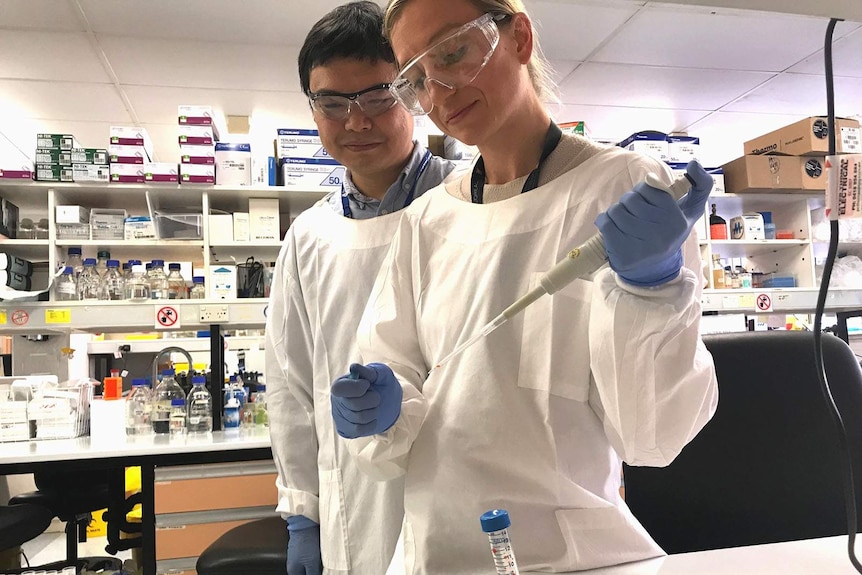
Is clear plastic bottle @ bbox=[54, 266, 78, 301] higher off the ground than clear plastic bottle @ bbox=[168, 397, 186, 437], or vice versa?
clear plastic bottle @ bbox=[54, 266, 78, 301]

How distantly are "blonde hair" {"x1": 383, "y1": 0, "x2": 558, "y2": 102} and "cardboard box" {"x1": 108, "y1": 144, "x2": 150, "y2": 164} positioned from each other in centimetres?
232

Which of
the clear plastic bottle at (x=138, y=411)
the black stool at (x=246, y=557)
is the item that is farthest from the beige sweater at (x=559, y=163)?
the clear plastic bottle at (x=138, y=411)

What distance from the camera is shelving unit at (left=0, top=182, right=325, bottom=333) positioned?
269cm

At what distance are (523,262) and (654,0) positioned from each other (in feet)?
1.38

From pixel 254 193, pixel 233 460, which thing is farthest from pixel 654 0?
pixel 254 193

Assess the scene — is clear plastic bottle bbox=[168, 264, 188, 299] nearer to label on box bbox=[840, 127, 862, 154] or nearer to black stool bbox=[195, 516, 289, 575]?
black stool bbox=[195, 516, 289, 575]

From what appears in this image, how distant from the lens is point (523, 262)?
3.01ft

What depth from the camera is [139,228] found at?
3.11 metres

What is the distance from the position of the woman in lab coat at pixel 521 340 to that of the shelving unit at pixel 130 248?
207cm

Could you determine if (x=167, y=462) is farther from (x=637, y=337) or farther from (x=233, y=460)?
(x=637, y=337)

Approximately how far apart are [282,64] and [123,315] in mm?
1836

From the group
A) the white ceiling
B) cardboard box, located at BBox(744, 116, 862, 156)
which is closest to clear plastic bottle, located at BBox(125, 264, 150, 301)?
the white ceiling

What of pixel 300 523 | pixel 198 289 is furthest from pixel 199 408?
pixel 300 523

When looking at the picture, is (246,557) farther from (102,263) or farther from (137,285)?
(102,263)
